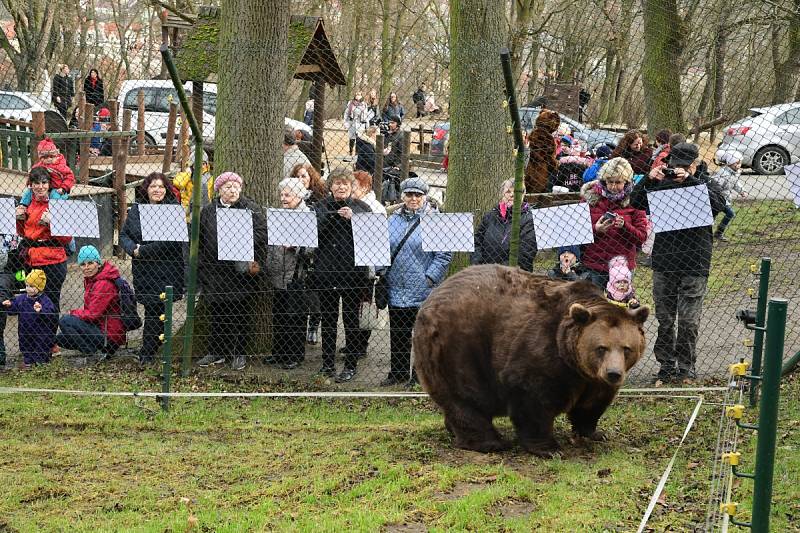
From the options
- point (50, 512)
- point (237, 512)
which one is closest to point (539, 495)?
point (237, 512)

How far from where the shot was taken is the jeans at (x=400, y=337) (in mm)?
9641

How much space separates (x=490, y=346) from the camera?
23.7 ft

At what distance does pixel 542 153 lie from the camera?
12836 millimetres

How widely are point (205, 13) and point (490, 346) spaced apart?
697 cm

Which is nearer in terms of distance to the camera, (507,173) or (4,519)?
(4,519)

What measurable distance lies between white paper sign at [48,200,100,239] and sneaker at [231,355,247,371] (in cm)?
191

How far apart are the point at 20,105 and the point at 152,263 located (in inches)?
671

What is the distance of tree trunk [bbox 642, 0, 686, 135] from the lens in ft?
34.2

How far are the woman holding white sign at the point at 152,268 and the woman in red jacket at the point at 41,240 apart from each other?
712mm

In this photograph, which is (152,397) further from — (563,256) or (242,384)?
(563,256)

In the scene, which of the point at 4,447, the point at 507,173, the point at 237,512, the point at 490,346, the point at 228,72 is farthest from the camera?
the point at 507,173

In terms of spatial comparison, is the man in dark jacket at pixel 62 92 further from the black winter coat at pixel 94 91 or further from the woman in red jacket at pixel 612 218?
the woman in red jacket at pixel 612 218

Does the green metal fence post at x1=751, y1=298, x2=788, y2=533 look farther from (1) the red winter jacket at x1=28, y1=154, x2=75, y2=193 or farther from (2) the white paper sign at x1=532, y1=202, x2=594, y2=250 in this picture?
(1) the red winter jacket at x1=28, y1=154, x2=75, y2=193

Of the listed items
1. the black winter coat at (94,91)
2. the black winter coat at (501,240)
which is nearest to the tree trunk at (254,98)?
the black winter coat at (501,240)
